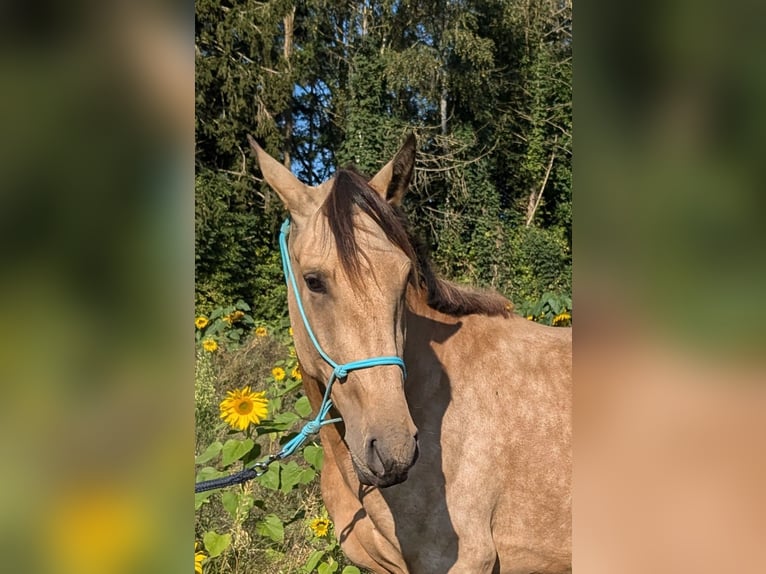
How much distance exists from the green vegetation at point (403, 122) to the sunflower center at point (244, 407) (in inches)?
350

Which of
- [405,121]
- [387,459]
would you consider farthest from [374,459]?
[405,121]

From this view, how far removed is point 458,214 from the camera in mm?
14297

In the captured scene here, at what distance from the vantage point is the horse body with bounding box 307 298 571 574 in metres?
2.06

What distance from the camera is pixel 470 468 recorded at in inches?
83.2

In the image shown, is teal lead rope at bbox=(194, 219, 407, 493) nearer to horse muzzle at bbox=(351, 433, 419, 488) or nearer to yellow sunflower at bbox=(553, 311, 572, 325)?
horse muzzle at bbox=(351, 433, 419, 488)

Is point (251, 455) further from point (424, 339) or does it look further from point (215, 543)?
point (424, 339)

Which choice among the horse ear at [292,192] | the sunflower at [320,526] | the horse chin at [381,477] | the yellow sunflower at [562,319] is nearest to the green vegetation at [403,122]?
the yellow sunflower at [562,319]
